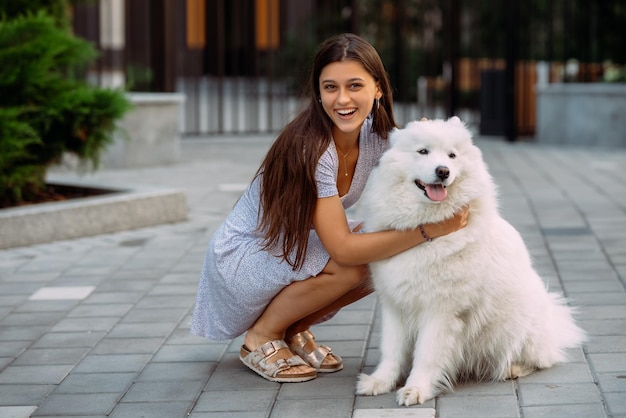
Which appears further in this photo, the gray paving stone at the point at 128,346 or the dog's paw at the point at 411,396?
the gray paving stone at the point at 128,346

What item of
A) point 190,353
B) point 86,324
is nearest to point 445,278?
point 190,353

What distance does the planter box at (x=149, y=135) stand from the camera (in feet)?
37.9

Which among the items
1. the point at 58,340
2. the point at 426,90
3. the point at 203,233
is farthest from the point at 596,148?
the point at 58,340

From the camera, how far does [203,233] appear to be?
25.1 ft

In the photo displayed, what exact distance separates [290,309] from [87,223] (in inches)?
145

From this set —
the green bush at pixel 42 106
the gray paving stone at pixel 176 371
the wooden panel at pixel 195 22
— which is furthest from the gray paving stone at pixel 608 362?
the wooden panel at pixel 195 22

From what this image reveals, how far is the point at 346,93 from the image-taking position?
3.99 metres

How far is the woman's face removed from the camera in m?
3.99

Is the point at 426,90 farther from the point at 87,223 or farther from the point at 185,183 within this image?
the point at 87,223

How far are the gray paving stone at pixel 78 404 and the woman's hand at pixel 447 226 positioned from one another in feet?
4.51

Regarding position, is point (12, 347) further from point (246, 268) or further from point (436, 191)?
point (436, 191)

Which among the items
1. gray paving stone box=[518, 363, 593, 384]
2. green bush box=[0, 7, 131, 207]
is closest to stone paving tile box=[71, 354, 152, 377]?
gray paving stone box=[518, 363, 593, 384]

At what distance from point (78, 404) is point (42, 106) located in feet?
13.5

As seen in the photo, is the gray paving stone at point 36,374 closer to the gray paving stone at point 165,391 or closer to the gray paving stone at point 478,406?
the gray paving stone at point 165,391
